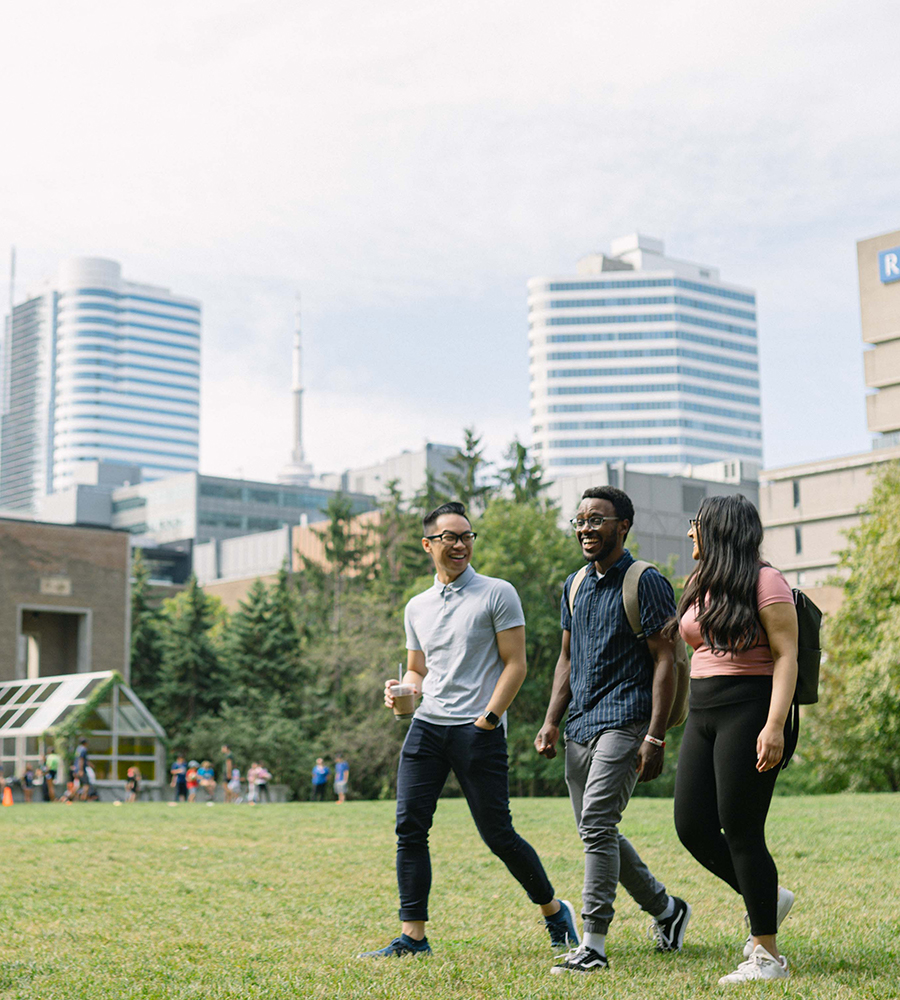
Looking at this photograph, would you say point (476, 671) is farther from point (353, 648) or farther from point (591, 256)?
point (591, 256)

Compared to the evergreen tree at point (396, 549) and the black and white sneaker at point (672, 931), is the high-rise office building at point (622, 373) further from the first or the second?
the black and white sneaker at point (672, 931)

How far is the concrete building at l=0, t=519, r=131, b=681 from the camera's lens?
5328 cm

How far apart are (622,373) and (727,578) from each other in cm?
19061

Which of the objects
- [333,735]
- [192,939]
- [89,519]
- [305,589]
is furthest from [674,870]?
[89,519]

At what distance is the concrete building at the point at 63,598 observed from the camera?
175 feet

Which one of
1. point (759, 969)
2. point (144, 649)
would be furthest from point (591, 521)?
point (144, 649)

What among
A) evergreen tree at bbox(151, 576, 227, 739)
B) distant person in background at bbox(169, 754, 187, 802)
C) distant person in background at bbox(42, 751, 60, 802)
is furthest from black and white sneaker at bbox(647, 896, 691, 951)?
evergreen tree at bbox(151, 576, 227, 739)

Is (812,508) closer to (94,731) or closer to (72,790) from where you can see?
(94,731)

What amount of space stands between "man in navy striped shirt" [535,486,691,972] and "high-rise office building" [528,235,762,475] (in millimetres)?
183794

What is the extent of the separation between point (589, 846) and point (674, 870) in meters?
4.56

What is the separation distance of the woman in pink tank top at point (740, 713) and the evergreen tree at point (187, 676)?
52.1m

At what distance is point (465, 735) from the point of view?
20.8 ft

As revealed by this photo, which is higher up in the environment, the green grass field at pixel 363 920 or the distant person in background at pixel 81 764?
the green grass field at pixel 363 920

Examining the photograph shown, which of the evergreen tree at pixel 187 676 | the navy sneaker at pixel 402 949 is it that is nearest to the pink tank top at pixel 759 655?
the navy sneaker at pixel 402 949
